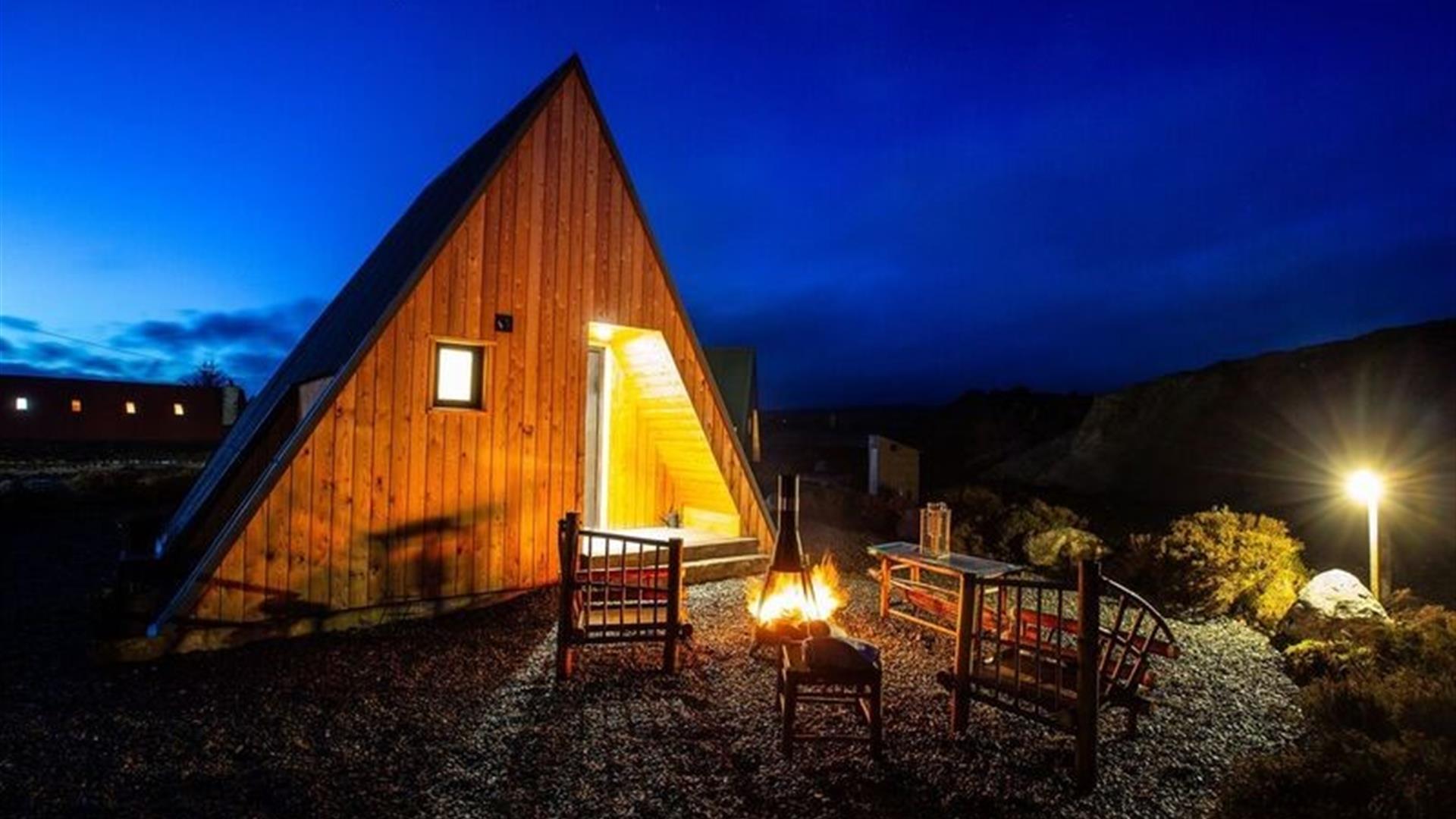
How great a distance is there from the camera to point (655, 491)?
9766mm

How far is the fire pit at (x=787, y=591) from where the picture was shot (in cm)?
544

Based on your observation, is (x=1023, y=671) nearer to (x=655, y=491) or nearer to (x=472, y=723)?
(x=472, y=723)

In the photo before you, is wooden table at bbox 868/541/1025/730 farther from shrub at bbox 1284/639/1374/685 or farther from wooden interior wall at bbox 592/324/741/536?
wooden interior wall at bbox 592/324/741/536

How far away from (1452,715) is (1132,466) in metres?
15.5

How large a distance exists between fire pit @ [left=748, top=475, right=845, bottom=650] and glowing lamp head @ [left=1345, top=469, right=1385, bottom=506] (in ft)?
18.9

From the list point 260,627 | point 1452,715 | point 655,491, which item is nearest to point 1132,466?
point 655,491

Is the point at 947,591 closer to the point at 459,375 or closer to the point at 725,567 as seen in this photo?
the point at 725,567

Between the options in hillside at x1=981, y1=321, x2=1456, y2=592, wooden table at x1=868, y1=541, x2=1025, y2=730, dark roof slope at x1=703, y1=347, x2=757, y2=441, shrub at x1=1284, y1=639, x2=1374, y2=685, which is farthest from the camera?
dark roof slope at x1=703, y1=347, x2=757, y2=441

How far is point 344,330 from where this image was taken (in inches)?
332

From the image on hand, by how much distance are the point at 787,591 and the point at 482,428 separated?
11.8 feet

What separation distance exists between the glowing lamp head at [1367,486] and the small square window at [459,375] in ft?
29.7

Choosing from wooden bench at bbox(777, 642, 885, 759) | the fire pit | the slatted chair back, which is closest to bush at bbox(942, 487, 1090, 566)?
the fire pit

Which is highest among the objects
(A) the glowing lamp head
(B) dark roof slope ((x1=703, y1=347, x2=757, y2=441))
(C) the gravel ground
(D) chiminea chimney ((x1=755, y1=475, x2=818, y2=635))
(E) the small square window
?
(B) dark roof slope ((x1=703, y1=347, x2=757, y2=441))

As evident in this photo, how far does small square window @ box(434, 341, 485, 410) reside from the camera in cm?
706
